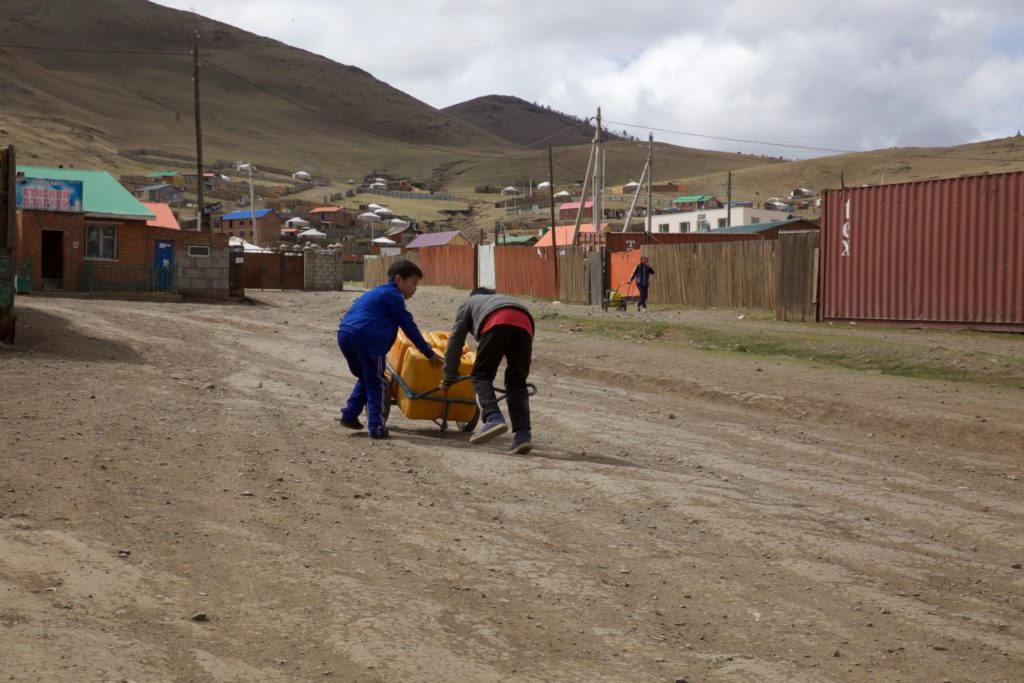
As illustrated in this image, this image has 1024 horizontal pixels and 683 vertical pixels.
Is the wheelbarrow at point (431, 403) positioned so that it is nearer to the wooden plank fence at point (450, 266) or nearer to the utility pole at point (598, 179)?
the utility pole at point (598, 179)

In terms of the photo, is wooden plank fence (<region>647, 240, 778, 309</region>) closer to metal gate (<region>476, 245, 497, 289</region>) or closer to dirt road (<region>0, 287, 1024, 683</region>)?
metal gate (<region>476, 245, 497, 289</region>)

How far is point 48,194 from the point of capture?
35.7 metres

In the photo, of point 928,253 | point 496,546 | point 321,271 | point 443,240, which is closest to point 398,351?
point 496,546

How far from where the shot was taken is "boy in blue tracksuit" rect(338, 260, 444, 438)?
9.47 metres

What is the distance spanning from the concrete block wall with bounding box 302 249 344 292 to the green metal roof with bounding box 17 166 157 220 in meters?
11.7

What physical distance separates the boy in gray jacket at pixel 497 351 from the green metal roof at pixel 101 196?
101 feet

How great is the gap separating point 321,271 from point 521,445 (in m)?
42.7

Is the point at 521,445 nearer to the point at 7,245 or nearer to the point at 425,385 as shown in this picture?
the point at 425,385

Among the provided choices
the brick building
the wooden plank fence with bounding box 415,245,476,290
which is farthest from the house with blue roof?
the brick building

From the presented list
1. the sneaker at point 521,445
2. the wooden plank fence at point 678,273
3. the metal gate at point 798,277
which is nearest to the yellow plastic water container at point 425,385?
the sneaker at point 521,445

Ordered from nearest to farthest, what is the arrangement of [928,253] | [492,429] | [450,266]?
[492,429] < [928,253] < [450,266]

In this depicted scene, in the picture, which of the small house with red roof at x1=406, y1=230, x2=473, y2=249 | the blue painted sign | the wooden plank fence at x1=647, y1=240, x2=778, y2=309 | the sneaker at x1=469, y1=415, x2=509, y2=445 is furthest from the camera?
the small house with red roof at x1=406, y1=230, x2=473, y2=249

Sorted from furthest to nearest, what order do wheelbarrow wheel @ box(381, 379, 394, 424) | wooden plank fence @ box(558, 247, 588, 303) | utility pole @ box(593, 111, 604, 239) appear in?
utility pole @ box(593, 111, 604, 239)
wooden plank fence @ box(558, 247, 588, 303)
wheelbarrow wheel @ box(381, 379, 394, 424)

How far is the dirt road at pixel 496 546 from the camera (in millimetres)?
4547
